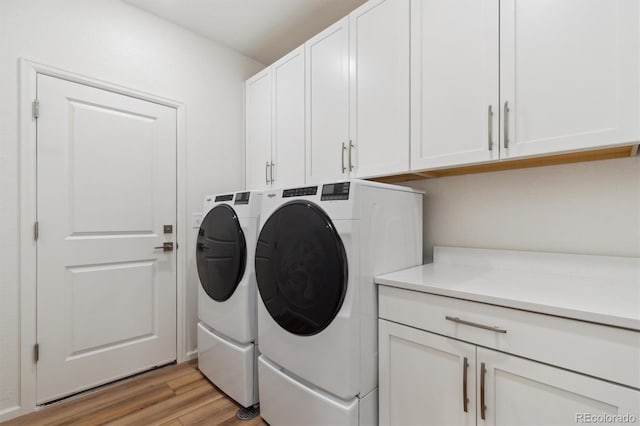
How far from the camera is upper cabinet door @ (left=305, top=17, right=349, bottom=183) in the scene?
1812 millimetres

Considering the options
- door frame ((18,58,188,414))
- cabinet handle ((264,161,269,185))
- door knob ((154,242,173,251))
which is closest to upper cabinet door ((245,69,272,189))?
cabinet handle ((264,161,269,185))

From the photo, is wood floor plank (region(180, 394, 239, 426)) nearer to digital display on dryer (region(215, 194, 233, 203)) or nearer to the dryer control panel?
A: digital display on dryer (region(215, 194, 233, 203))

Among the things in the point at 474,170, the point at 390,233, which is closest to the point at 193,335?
the point at 390,233

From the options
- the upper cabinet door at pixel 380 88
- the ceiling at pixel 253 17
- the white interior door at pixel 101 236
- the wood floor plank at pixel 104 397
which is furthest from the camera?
the ceiling at pixel 253 17

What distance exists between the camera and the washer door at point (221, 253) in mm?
1738

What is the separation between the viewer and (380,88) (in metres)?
1.63

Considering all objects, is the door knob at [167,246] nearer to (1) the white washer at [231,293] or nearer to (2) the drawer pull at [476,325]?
(1) the white washer at [231,293]

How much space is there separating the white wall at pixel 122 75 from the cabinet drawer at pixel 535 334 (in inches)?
75.4

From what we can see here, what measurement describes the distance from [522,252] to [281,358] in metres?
1.34

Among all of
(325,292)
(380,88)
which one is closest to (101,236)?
(325,292)

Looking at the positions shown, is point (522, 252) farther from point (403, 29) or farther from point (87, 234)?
point (87, 234)

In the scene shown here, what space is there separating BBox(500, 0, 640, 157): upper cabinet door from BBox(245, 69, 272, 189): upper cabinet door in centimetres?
168

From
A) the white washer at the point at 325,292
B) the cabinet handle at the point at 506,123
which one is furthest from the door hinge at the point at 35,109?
the cabinet handle at the point at 506,123

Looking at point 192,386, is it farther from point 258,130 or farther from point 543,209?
point 543,209
